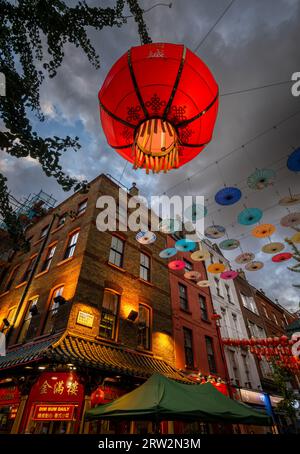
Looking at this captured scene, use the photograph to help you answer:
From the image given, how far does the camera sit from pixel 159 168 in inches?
142

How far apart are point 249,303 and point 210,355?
11450 mm

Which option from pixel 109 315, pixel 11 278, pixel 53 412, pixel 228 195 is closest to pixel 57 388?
pixel 53 412

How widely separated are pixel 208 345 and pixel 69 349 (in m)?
11.2

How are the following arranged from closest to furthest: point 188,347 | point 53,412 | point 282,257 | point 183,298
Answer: point 53,412 → point 282,257 → point 188,347 → point 183,298

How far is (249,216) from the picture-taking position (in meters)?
7.96

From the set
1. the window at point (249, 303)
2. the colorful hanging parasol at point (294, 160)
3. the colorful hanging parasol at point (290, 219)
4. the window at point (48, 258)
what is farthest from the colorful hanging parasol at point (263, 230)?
the window at point (249, 303)

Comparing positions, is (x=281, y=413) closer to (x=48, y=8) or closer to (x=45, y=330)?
(x=45, y=330)

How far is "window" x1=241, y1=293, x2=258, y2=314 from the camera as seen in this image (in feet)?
78.4

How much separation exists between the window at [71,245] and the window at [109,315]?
9.14ft

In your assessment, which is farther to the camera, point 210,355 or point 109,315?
point 210,355

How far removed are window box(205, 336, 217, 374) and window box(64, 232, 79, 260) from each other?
424 inches

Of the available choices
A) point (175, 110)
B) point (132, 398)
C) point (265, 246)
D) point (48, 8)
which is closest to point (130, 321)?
point (132, 398)

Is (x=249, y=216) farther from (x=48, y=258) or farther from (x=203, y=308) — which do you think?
(x=203, y=308)

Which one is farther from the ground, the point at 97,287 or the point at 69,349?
the point at 97,287
